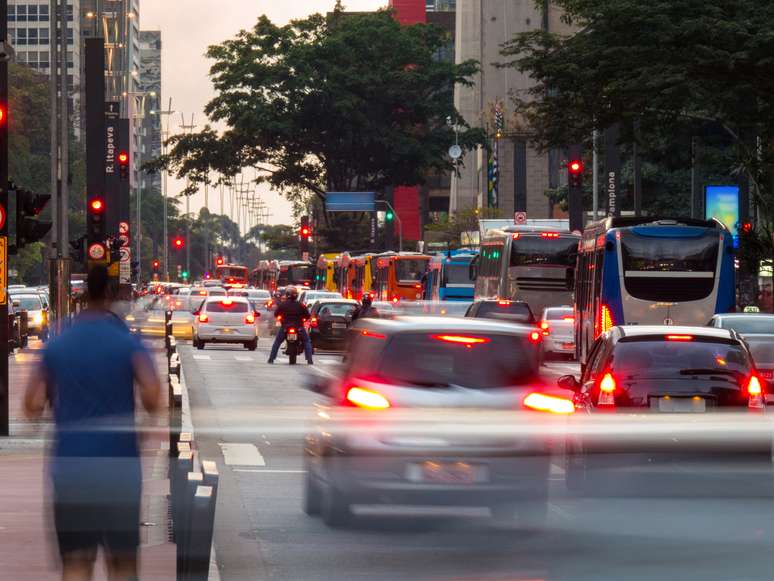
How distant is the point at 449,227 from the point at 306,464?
98.9 meters

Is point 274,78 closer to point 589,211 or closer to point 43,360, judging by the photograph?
point 589,211

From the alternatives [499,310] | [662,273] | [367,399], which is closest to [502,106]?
[499,310]

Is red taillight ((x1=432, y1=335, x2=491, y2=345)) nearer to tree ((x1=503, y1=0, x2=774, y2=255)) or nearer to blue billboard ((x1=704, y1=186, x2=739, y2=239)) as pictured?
tree ((x1=503, y1=0, x2=774, y2=255))

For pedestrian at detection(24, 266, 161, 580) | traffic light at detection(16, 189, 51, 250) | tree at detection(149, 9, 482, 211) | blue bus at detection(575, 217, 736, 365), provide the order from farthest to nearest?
tree at detection(149, 9, 482, 211)
blue bus at detection(575, 217, 736, 365)
traffic light at detection(16, 189, 51, 250)
pedestrian at detection(24, 266, 161, 580)

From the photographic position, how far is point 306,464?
44.5 feet

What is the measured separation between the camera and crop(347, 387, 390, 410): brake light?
12.4 meters

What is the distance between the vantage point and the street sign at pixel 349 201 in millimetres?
85625

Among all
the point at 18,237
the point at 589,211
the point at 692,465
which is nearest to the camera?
the point at 692,465

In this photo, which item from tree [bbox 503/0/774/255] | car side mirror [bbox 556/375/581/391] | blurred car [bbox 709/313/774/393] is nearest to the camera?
car side mirror [bbox 556/375/581/391]

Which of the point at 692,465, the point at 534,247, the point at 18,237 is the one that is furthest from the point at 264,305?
the point at 692,465

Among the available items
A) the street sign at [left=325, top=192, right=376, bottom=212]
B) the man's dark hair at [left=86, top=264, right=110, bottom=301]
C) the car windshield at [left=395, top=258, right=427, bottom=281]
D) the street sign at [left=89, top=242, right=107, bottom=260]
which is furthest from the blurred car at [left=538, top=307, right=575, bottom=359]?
the street sign at [left=325, top=192, right=376, bottom=212]

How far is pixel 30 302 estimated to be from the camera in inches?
2311

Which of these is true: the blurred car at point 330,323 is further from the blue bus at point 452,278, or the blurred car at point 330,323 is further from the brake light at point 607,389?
the brake light at point 607,389

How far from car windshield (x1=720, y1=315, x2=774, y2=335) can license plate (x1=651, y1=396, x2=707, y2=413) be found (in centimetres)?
1338
